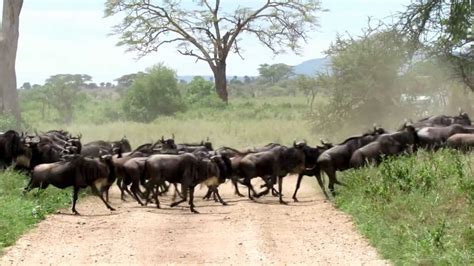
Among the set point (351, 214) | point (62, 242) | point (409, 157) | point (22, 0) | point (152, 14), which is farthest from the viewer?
point (152, 14)

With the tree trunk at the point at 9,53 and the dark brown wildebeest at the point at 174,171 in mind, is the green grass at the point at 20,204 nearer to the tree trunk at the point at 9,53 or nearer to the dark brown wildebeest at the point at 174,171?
the dark brown wildebeest at the point at 174,171

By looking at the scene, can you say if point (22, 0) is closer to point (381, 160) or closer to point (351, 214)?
point (381, 160)

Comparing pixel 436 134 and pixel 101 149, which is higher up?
pixel 436 134

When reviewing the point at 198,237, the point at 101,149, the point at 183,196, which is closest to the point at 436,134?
the point at 183,196

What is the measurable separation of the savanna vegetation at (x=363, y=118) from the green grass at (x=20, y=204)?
0.03 metres

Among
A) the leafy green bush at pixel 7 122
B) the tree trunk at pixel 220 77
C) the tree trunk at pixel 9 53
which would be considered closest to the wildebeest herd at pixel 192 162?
the leafy green bush at pixel 7 122

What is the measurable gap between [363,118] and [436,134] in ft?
A: 43.0

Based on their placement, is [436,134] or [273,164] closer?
[273,164]

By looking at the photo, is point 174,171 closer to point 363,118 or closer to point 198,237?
point 198,237

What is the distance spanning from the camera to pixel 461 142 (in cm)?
1588

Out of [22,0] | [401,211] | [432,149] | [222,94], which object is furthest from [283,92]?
[401,211]

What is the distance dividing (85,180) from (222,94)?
29943 millimetres

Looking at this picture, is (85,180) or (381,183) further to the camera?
(85,180)

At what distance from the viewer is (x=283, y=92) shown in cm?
7038
